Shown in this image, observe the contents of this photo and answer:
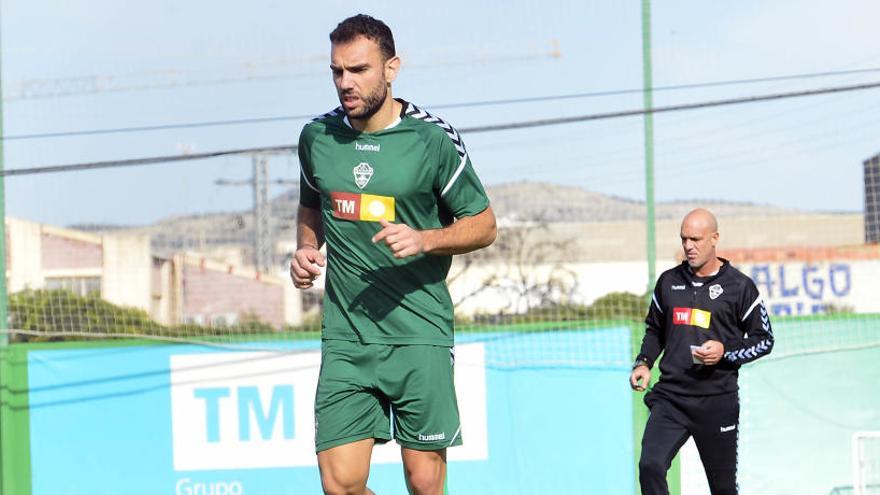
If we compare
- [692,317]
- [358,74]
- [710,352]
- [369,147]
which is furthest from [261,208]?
[358,74]

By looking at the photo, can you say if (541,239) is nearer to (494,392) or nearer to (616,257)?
(616,257)

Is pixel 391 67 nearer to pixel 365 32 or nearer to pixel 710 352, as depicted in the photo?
pixel 365 32

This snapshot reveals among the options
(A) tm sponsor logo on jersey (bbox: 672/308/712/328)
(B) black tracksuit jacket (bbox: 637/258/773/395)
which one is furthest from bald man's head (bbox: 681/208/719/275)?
(A) tm sponsor logo on jersey (bbox: 672/308/712/328)

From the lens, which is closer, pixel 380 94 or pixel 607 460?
pixel 380 94

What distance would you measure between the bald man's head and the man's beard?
2.56 meters

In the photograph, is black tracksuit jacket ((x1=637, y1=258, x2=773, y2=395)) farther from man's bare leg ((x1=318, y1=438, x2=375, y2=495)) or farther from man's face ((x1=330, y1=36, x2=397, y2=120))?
man's face ((x1=330, y1=36, x2=397, y2=120))

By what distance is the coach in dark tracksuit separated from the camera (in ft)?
21.9

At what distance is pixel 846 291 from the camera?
461 inches

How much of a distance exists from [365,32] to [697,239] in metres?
2.81

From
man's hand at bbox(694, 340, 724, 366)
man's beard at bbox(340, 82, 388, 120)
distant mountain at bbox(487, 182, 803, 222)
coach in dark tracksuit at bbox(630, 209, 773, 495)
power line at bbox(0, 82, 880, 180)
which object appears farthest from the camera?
distant mountain at bbox(487, 182, 803, 222)

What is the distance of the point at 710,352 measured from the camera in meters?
6.38

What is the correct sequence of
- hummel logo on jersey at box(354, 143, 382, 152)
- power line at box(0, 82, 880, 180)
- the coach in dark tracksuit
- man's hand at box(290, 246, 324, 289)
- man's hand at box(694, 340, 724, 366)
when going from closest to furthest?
man's hand at box(290, 246, 324, 289) < hummel logo on jersey at box(354, 143, 382, 152) < man's hand at box(694, 340, 724, 366) < the coach in dark tracksuit < power line at box(0, 82, 880, 180)

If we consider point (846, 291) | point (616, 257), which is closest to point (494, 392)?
point (616, 257)

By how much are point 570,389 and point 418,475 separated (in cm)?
399
